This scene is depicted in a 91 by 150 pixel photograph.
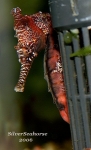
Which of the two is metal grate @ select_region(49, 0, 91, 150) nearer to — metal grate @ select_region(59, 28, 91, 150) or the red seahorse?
metal grate @ select_region(59, 28, 91, 150)

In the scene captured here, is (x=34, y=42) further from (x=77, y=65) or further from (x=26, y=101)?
(x=77, y=65)

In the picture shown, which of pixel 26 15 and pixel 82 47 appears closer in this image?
pixel 82 47

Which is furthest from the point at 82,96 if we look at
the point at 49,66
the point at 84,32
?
the point at 49,66

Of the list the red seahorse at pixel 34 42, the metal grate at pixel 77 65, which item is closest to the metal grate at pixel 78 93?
the metal grate at pixel 77 65

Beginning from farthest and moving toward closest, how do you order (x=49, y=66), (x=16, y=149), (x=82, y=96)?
1. (x=16, y=149)
2. (x=49, y=66)
3. (x=82, y=96)

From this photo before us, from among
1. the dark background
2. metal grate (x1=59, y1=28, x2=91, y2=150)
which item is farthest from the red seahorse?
metal grate (x1=59, y1=28, x2=91, y2=150)

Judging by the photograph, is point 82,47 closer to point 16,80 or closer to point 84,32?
point 84,32

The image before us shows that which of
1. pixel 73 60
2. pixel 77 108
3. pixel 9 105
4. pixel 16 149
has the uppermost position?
pixel 73 60
